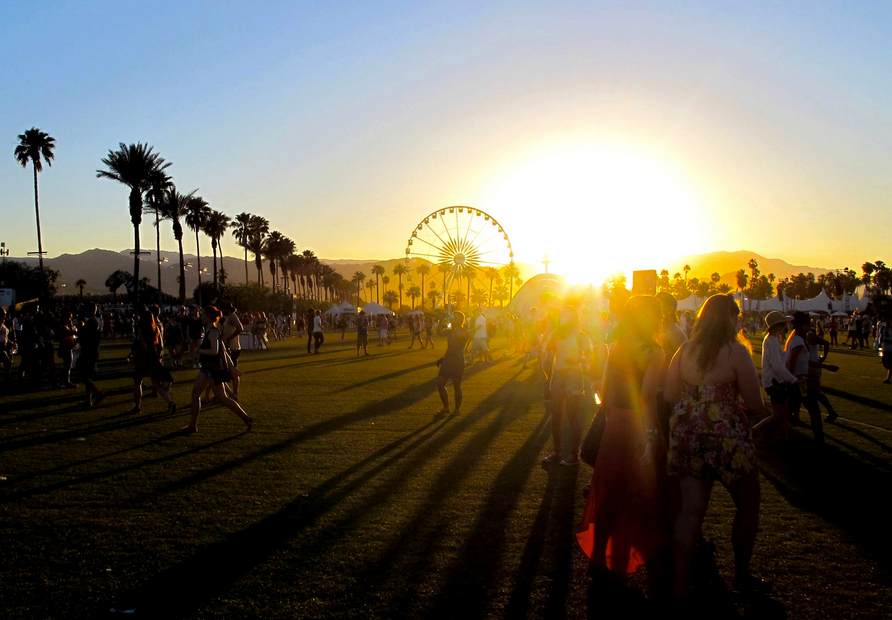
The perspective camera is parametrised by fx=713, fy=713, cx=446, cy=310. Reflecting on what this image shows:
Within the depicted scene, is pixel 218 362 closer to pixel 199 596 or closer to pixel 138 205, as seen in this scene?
pixel 199 596

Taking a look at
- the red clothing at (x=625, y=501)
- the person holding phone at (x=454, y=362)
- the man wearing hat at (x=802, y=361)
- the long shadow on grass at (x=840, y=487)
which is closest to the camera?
the red clothing at (x=625, y=501)

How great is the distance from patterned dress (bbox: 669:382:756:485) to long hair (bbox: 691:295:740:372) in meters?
0.18

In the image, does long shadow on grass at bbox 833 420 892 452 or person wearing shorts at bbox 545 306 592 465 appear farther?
long shadow on grass at bbox 833 420 892 452

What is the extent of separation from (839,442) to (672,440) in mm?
6839

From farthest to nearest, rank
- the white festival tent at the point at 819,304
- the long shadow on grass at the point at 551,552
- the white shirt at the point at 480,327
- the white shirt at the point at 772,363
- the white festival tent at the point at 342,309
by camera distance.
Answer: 1. the white festival tent at the point at 342,309
2. the white festival tent at the point at 819,304
3. the white shirt at the point at 480,327
4. the white shirt at the point at 772,363
5. the long shadow on grass at the point at 551,552

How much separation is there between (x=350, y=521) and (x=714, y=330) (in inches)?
139

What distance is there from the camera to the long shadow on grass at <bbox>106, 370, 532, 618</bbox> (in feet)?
14.8

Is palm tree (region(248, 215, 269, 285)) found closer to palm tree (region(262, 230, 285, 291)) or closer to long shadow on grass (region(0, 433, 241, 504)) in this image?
palm tree (region(262, 230, 285, 291))

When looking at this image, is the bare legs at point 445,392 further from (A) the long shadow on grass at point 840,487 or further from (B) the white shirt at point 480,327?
(B) the white shirt at point 480,327

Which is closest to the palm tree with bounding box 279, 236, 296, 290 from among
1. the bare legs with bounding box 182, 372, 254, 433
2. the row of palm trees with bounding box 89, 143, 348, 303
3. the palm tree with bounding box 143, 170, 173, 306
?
the row of palm trees with bounding box 89, 143, 348, 303

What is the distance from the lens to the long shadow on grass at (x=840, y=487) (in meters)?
5.81

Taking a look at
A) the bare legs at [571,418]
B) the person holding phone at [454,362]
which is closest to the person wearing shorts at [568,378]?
the bare legs at [571,418]

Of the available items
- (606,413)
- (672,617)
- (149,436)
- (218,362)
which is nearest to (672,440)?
(606,413)

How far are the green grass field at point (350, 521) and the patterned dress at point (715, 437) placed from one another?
88 centimetres
